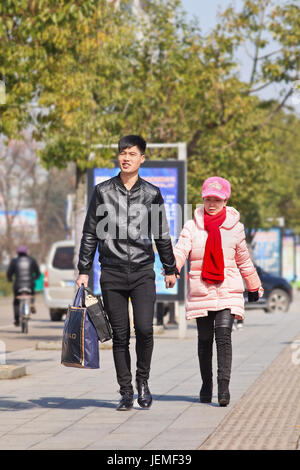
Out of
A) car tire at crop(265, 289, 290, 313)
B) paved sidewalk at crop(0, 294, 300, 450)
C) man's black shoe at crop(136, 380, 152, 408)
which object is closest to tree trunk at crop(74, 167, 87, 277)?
paved sidewalk at crop(0, 294, 300, 450)

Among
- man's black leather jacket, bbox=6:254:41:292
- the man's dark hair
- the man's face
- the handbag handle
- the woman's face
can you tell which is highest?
the man's dark hair

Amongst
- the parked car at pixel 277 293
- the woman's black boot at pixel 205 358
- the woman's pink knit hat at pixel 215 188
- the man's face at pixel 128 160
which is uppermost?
the man's face at pixel 128 160

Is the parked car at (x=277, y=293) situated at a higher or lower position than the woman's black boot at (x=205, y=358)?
lower

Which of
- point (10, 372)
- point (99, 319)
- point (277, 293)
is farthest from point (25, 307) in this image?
point (99, 319)

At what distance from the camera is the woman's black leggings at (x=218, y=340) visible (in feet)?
27.8

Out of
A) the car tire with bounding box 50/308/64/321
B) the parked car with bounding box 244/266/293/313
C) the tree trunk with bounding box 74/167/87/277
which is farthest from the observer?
the parked car with bounding box 244/266/293/313

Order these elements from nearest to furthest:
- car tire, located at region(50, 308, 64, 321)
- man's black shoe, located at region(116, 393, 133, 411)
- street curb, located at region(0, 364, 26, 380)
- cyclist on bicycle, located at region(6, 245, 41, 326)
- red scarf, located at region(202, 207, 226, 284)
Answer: man's black shoe, located at region(116, 393, 133, 411)
red scarf, located at region(202, 207, 226, 284)
street curb, located at region(0, 364, 26, 380)
cyclist on bicycle, located at region(6, 245, 41, 326)
car tire, located at region(50, 308, 64, 321)

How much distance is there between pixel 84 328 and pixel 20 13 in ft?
16.7

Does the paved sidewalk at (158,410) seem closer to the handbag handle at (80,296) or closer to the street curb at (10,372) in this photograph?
the street curb at (10,372)

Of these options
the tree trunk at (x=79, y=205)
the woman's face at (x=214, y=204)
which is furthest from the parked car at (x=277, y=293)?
the woman's face at (x=214, y=204)

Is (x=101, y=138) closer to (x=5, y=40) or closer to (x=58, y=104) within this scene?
(x=58, y=104)

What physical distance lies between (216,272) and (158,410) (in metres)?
1.08

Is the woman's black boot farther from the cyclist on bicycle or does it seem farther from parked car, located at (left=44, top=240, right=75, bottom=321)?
parked car, located at (left=44, top=240, right=75, bottom=321)

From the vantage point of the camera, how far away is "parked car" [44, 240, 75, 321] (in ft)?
80.4
